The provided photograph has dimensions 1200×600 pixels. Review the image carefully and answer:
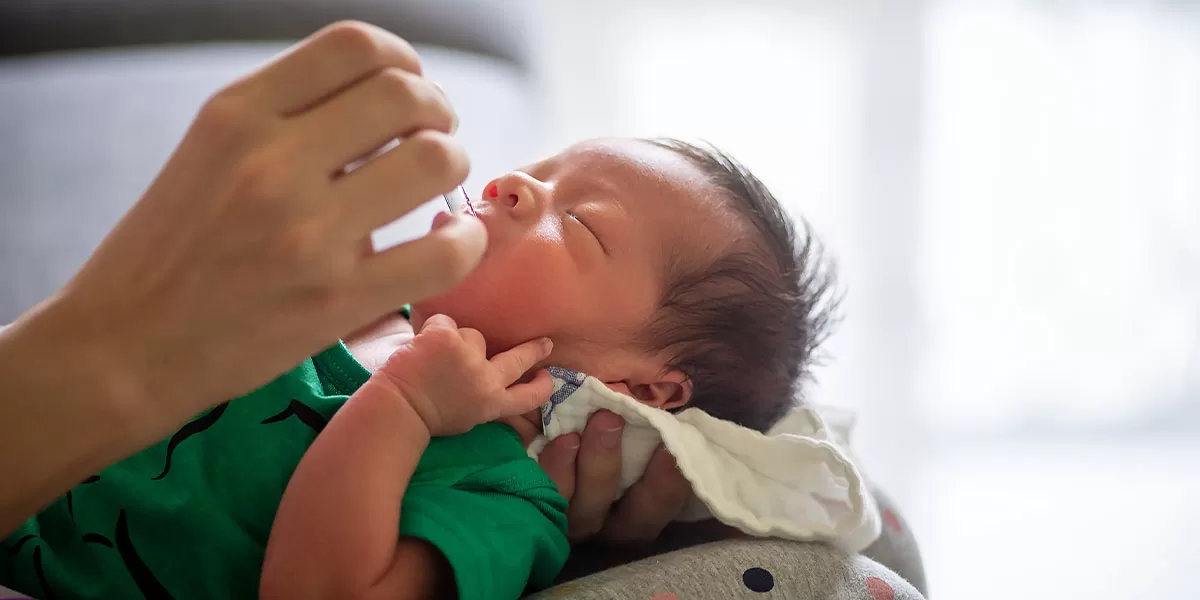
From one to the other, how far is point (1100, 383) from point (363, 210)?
2261mm

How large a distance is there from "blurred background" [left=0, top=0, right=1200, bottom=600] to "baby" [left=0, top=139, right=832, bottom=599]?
1314 millimetres

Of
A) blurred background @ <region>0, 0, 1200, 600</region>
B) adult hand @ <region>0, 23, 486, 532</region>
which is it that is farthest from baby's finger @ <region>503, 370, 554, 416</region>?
blurred background @ <region>0, 0, 1200, 600</region>

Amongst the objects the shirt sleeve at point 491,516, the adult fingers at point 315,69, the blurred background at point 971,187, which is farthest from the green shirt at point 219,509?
the blurred background at point 971,187

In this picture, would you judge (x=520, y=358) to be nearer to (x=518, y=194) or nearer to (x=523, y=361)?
(x=523, y=361)

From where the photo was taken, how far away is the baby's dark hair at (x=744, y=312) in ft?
3.05

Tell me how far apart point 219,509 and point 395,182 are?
39 cm

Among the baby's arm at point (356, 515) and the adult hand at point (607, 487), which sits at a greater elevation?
the baby's arm at point (356, 515)

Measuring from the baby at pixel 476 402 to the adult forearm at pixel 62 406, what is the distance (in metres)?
0.18

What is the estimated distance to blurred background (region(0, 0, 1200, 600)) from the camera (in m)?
2.30

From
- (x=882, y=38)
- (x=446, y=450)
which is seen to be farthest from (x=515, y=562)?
(x=882, y=38)

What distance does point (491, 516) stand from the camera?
78cm

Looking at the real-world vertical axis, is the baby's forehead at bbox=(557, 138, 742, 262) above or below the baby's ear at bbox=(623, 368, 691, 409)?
above

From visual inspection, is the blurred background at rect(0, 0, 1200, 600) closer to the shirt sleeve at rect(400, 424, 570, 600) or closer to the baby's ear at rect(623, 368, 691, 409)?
the baby's ear at rect(623, 368, 691, 409)

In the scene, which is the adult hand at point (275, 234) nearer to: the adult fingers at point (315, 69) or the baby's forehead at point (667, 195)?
the adult fingers at point (315, 69)
